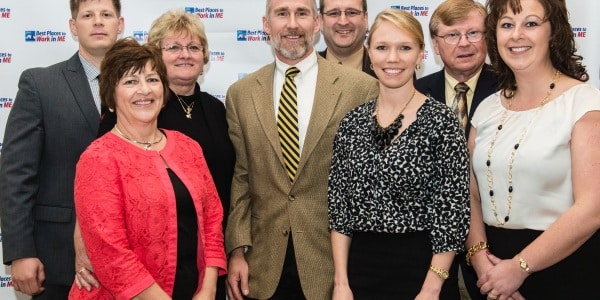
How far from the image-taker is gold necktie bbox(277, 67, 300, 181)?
9.36 ft

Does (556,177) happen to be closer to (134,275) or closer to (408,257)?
(408,257)

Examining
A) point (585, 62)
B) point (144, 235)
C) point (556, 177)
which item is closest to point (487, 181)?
point (556, 177)

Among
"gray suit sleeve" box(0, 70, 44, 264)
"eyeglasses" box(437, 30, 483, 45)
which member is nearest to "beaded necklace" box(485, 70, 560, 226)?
"eyeglasses" box(437, 30, 483, 45)

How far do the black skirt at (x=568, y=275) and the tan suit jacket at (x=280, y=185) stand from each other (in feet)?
2.73

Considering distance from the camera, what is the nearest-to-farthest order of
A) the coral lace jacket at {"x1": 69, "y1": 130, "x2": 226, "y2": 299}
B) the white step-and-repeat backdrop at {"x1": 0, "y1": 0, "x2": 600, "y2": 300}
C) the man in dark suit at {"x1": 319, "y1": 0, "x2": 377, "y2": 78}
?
1. the coral lace jacket at {"x1": 69, "y1": 130, "x2": 226, "y2": 299}
2. the man in dark suit at {"x1": 319, "y1": 0, "x2": 377, "y2": 78}
3. the white step-and-repeat backdrop at {"x1": 0, "y1": 0, "x2": 600, "y2": 300}

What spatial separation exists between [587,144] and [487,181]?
404mm

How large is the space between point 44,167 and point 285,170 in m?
1.18

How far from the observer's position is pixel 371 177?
7.82ft

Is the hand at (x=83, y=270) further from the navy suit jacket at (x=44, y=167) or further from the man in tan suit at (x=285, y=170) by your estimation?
the man in tan suit at (x=285, y=170)

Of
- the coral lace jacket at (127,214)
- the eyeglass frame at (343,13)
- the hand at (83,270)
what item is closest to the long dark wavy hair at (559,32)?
the eyeglass frame at (343,13)

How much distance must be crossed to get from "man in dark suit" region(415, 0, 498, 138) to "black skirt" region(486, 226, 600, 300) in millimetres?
906

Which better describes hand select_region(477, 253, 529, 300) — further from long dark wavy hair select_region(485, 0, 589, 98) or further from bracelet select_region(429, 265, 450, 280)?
long dark wavy hair select_region(485, 0, 589, 98)

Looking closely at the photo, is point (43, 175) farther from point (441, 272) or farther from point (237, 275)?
point (441, 272)

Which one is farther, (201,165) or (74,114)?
(74,114)
